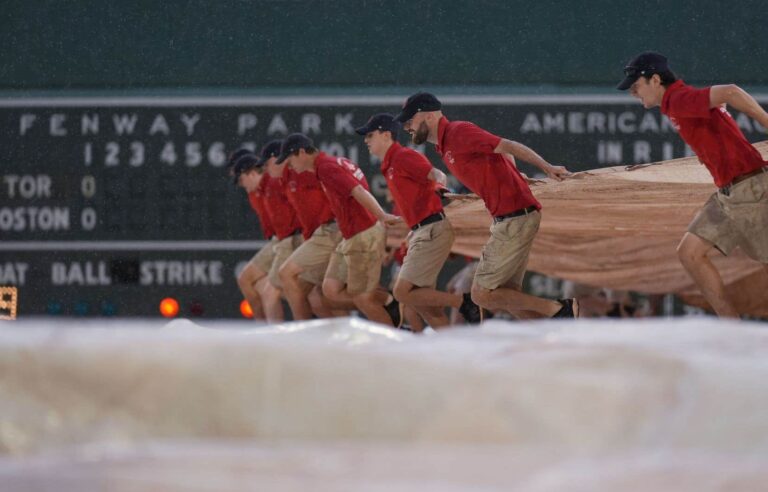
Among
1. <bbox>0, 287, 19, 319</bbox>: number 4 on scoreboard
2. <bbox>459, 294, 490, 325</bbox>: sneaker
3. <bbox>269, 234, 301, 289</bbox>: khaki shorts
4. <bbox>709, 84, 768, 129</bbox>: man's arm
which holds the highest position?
<bbox>709, 84, 768, 129</bbox>: man's arm

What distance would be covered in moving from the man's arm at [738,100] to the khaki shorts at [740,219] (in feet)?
1.16

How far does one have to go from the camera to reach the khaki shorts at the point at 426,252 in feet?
21.6

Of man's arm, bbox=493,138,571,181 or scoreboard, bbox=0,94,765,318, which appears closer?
man's arm, bbox=493,138,571,181

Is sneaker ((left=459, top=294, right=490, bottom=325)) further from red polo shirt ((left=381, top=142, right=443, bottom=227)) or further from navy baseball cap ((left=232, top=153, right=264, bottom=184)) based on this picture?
navy baseball cap ((left=232, top=153, right=264, bottom=184))

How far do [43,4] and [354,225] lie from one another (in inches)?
159

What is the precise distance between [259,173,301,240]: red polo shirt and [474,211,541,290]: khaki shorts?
295cm

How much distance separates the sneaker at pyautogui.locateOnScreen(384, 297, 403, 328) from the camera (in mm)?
7645

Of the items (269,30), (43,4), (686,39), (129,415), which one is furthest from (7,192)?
(129,415)

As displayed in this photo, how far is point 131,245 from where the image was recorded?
30.7 feet

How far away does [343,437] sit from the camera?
54.0 inches

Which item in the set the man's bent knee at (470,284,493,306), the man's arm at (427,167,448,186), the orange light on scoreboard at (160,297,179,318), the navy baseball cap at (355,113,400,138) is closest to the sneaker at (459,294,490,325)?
the man's arm at (427,167,448,186)

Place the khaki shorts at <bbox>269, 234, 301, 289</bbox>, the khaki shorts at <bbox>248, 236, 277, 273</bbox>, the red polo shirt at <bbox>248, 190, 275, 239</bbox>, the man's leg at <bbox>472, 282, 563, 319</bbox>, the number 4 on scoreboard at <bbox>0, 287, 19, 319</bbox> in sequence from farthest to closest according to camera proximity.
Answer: the number 4 on scoreboard at <bbox>0, 287, 19, 319</bbox> → the red polo shirt at <bbox>248, 190, 275, 239</bbox> → the khaki shorts at <bbox>248, 236, 277, 273</bbox> → the khaki shorts at <bbox>269, 234, 301, 289</bbox> → the man's leg at <bbox>472, 282, 563, 319</bbox>

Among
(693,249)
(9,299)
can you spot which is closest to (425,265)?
(693,249)

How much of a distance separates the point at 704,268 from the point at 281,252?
154 inches
